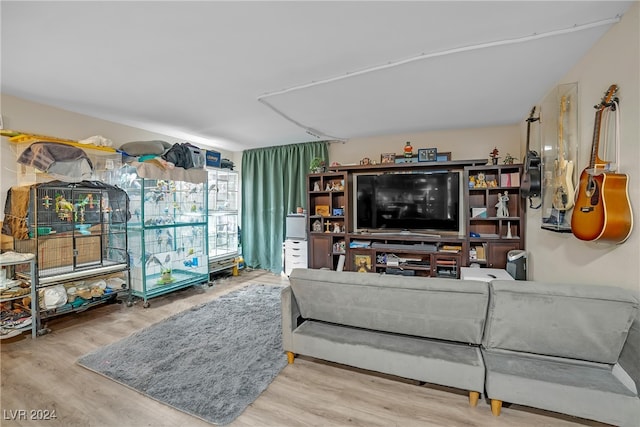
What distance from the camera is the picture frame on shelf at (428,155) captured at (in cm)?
412

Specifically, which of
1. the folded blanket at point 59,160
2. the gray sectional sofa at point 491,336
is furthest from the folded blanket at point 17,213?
the gray sectional sofa at point 491,336

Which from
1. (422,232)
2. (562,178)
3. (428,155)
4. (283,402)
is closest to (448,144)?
(428,155)

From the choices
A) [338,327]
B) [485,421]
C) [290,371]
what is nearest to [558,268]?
[485,421]

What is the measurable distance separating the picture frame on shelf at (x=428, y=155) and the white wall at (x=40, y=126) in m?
4.14

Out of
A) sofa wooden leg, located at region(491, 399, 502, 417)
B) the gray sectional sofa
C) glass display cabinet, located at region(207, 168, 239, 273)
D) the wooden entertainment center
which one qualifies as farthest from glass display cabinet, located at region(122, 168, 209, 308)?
sofa wooden leg, located at region(491, 399, 502, 417)

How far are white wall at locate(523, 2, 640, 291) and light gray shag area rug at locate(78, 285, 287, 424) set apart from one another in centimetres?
238

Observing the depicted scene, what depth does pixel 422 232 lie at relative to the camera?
432 centimetres

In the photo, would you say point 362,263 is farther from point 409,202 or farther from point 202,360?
point 202,360

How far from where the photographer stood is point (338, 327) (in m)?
2.21

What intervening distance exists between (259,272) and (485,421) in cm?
425

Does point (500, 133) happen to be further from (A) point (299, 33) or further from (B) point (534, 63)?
(A) point (299, 33)

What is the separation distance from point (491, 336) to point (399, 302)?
59cm

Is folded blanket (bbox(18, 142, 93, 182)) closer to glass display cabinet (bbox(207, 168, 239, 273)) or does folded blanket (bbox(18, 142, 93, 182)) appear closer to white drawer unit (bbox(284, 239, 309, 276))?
glass display cabinet (bbox(207, 168, 239, 273))

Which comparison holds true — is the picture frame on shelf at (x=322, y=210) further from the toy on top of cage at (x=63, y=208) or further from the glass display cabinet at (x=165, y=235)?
the toy on top of cage at (x=63, y=208)
